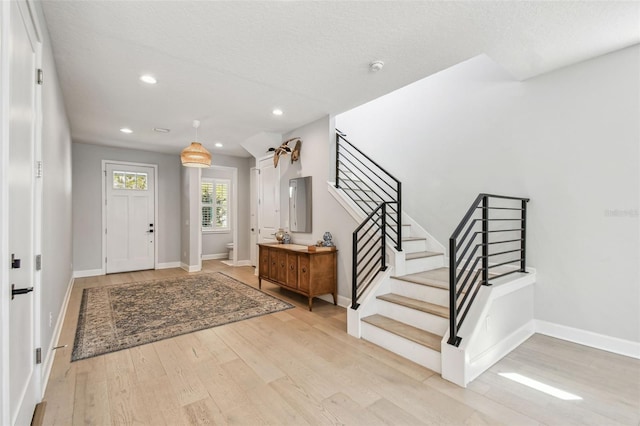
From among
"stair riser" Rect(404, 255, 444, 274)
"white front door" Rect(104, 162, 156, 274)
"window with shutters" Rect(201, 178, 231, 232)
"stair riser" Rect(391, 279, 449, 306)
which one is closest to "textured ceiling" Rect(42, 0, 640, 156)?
"stair riser" Rect(404, 255, 444, 274)

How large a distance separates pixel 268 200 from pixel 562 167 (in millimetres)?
4483

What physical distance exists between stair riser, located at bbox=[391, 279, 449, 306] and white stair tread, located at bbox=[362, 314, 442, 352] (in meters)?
0.34

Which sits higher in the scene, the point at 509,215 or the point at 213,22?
the point at 213,22

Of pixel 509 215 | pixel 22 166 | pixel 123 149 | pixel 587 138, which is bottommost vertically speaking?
pixel 509 215

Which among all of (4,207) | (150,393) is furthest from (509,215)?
(4,207)

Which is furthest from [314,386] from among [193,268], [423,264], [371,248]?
[193,268]

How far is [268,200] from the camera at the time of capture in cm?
582

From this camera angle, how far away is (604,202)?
9.14 feet

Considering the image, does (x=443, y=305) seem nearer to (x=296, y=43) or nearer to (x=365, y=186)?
(x=365, y=186)

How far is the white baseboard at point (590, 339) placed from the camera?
8.64 ft

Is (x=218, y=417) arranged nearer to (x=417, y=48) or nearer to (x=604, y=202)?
(x=417, y=48)

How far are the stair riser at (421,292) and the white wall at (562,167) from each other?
1181mm

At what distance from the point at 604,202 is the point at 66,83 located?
225 inches

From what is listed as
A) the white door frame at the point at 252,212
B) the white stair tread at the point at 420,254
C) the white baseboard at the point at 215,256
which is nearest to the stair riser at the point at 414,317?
the white stair tread at the point at 420,254
